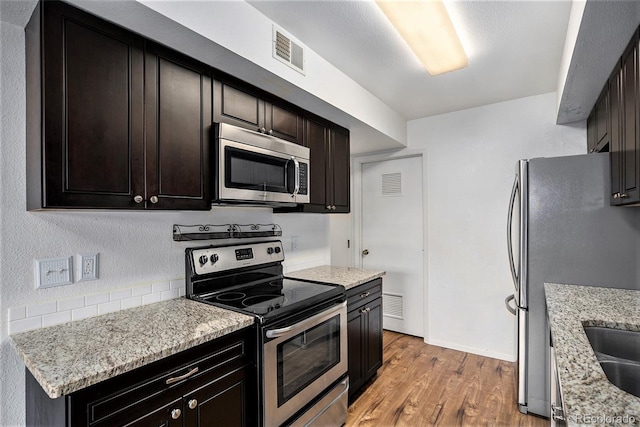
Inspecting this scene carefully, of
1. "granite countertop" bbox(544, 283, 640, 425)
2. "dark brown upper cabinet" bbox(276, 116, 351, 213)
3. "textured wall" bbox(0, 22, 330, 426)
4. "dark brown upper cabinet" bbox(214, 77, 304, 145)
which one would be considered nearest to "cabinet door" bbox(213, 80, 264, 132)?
"dark brown upper cabinet" bbox(214, 77, 304, 145)

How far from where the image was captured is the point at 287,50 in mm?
1871

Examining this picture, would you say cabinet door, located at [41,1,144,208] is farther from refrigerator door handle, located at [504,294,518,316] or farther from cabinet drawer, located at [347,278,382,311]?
refrigerator door handle, located at [504,294,518,316]

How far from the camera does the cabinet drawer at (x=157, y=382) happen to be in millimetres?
1022

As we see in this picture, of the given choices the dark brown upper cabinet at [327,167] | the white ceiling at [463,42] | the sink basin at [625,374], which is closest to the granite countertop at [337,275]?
the dark brown upper cabinet at [327,167]

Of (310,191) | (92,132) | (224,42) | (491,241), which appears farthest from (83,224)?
(491,241)

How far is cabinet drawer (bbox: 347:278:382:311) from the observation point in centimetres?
234

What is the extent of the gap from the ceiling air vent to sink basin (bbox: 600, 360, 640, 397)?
2.00 m

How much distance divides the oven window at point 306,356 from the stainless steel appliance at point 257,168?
2.64 ft

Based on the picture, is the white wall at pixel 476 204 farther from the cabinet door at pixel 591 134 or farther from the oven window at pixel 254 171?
the oven window at pixel 254 171

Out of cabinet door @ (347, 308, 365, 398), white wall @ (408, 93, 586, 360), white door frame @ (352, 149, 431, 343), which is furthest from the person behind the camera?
white door frame @ (352, 149, 431, 343)

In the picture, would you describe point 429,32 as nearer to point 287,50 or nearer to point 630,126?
point 287,50

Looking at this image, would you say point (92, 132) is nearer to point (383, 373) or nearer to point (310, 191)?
point (310, 191)

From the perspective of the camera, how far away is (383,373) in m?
2.83

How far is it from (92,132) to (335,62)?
158 cm
